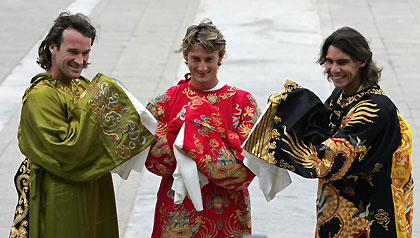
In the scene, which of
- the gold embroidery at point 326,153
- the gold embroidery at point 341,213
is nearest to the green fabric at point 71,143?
the gold embroidery at point 326,153

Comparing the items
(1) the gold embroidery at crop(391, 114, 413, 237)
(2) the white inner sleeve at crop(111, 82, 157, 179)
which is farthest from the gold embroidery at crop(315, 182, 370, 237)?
(2) the white inner sleeve at crop(111, 82, 157, 179)

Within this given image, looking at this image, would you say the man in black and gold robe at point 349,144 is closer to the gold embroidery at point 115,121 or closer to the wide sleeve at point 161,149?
the wide sleeve at point 161,149

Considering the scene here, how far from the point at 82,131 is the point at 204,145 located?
2.22ft

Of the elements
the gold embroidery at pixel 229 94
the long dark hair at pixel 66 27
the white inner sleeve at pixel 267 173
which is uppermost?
the long dark hair at pixel 66 27

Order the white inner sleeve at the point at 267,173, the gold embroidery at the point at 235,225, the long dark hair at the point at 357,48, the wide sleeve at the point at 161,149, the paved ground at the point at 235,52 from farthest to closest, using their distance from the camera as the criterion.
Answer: the paved ground at the point at 235,52 < the gold embroidery at the point at 235,225 < the wide sleeve at the point at 161,149 < the white inner sleeve at the point at 267,173 < the long dark hair at the point at 357,48

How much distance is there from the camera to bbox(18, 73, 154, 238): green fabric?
4.14 metres

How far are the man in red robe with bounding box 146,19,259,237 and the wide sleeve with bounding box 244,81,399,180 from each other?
0.22m

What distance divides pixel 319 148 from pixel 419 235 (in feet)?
8.50

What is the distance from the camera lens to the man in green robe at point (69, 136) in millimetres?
4156

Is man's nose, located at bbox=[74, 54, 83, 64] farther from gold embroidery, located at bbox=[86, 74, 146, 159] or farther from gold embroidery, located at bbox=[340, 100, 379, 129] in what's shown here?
gold embroidery, located at bbox=[340, 100, 379, 129]

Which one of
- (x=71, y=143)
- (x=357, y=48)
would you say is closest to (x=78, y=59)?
(x=71, y=143)

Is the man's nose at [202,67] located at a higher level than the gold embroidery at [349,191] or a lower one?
higher

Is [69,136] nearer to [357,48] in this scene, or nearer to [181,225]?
[181,225]

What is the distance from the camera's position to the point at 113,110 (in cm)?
432
